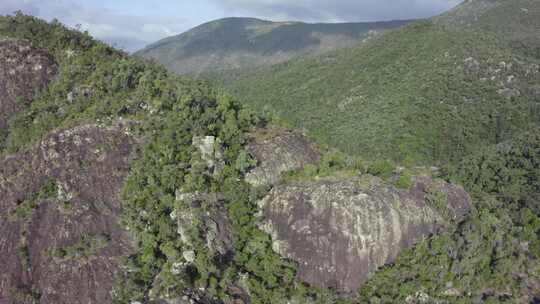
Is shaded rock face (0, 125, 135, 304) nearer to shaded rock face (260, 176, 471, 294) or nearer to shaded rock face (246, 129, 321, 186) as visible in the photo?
shaded rock face (246, 129, 321, 186)

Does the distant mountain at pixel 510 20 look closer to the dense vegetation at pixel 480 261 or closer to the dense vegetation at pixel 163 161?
the dense vegetation at pixel 480 261

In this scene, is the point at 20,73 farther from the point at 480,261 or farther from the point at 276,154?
the point at 480,261

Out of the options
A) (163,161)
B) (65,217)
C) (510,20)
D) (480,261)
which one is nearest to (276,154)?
(163,161)

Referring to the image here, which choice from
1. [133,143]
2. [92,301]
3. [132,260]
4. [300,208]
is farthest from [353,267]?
[133,143]

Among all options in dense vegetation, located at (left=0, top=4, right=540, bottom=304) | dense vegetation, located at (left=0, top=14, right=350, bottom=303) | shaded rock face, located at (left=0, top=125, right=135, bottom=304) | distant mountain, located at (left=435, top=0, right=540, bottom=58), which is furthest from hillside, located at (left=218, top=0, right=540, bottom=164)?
shaded rock face, located at (left=0, top=125, right=135, bottom=304)

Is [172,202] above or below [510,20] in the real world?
below

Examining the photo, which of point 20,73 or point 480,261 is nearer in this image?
point 480,261
